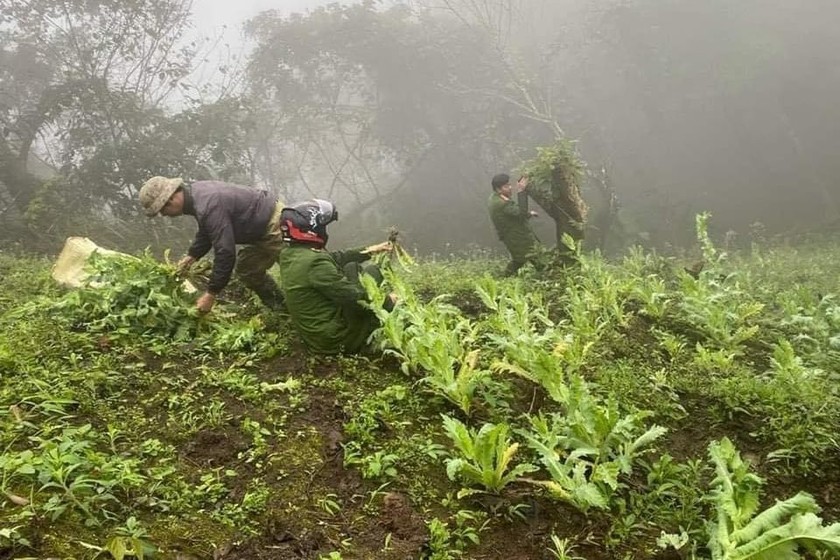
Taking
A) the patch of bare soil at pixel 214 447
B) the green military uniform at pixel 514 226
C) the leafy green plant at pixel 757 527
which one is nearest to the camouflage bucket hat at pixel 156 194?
the patch of bare soil at pixel 214 447

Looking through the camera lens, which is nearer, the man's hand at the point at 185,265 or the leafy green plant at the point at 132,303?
the leafy green plant at the point at 132,303

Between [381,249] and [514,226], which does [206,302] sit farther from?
[514,226]

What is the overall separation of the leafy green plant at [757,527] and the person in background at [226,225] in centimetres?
417

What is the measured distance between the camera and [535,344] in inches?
168

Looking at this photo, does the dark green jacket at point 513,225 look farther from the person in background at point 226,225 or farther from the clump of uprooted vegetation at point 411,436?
the person in background at point 226,225

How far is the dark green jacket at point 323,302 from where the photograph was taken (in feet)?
16.3

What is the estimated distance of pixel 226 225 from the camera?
5562mm

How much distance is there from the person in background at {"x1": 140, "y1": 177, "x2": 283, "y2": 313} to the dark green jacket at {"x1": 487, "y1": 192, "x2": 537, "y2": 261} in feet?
11.9

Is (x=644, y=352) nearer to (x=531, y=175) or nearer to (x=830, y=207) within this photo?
(x=531, y=175)

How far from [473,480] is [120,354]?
3170 mm

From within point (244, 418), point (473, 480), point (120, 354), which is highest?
point (120, 354)

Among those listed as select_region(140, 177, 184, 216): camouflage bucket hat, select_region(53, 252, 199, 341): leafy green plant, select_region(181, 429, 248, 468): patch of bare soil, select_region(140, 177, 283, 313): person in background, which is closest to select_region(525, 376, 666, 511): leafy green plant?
select_region(181, 429, 248, 468): patch of bare soil

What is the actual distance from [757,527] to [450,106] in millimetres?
22973

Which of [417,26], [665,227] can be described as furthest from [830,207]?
[417,26]
